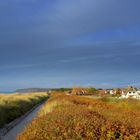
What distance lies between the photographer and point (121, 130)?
13.4 metres

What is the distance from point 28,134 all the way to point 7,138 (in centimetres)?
1464

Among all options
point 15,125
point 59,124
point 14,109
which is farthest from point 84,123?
point 14,109

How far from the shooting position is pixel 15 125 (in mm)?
40281

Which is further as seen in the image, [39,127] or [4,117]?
[4,117]

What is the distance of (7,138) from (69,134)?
16.5 m

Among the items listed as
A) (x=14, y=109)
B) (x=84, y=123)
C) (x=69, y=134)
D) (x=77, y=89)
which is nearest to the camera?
(x=69, y=134)

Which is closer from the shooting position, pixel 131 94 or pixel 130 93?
pixel 131 94

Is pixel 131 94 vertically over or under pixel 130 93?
under

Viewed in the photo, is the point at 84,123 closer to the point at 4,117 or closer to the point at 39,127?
the point at 39,127

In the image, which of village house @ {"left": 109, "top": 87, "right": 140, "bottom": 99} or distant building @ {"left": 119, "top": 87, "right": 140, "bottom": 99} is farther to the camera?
village house @ {"left": 109, "top": 87, "right": 140, "bottom": 99}

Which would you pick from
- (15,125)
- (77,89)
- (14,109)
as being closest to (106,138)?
(15,125)

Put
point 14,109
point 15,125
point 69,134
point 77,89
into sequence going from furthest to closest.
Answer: point 77,89 → point 14,109 → point 15,125 → point 69,134

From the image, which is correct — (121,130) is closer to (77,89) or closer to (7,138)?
(7,138)

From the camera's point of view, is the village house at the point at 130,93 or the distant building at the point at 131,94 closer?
the distant building at the point at 131,94
